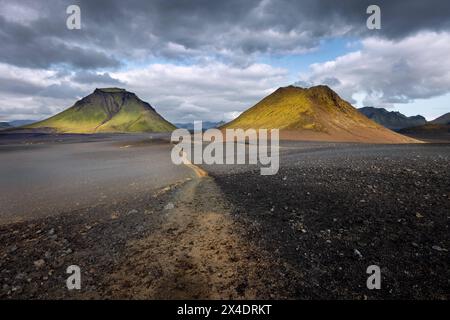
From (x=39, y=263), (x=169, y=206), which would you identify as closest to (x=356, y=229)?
(x=169, y=206)

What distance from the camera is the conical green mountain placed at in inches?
2564

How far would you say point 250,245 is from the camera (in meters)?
8.02

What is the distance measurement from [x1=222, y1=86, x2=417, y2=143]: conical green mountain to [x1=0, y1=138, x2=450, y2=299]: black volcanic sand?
→ 52211 millimetres

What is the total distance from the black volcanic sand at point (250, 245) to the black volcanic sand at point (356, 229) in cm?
3

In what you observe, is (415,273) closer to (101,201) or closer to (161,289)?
(161,289)

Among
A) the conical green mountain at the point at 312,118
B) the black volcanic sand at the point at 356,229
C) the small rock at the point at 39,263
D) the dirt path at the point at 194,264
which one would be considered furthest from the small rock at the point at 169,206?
the conical green mountain at the point at 312,118

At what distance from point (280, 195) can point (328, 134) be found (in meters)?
55.9

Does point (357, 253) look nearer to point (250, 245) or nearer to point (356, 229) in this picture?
point (356, 229)

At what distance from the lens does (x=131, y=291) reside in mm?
6195

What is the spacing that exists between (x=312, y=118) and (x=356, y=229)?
6637cm

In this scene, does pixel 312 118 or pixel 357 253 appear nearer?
pixel 357 253

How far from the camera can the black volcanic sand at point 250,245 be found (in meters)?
6.12

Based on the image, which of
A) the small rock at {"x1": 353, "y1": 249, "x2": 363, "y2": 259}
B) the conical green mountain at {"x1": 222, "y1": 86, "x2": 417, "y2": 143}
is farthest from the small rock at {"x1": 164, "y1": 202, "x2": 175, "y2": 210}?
the conical green mountain at {"x1": 222, "y1": 86, "x2": 417, "y2": 143}

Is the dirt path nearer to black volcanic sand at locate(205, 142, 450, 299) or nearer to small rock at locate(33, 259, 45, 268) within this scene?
black volcanic sand at locate(205, 142, 450, 299)
